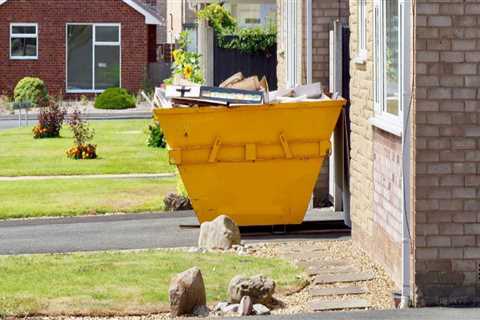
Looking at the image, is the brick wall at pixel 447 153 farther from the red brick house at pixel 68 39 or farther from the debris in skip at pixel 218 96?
the red brick house at pixel 68 39

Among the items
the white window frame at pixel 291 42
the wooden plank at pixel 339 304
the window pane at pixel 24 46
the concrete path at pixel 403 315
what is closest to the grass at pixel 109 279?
the wooden plank at pixel 339 304

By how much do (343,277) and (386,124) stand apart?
4.45 feet

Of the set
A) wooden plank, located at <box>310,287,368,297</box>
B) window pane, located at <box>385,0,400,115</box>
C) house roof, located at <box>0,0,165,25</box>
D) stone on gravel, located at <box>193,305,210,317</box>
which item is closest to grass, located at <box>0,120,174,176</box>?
window pane, located at <box>385,0,400,115</box>

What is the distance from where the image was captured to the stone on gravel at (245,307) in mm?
9906

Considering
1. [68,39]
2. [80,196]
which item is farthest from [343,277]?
[68,39]

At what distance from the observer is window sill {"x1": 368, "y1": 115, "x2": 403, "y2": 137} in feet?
34.8

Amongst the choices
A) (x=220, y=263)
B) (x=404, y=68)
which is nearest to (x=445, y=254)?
(x=404, y=68)

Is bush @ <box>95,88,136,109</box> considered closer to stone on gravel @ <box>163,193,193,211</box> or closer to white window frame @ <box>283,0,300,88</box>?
white window frame @ <box>283,0,300,88</box>

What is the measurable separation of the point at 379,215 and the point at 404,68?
6.47 feet

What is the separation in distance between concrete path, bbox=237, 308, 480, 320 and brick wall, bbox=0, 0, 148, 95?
147 ft

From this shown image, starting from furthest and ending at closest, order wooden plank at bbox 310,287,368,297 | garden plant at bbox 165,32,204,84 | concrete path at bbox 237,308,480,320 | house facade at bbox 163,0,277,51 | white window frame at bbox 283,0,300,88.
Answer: house facade at bbox 163,0,277,51
garden plant at bbox 165,32,204,84
white window frame at bbox 283,0,300,88
wooden plank at bbox 310,287,368,297
concrete path at bbox 237,308,480,320

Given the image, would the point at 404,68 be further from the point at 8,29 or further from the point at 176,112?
the point at 8,29

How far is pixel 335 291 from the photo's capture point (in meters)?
10.9

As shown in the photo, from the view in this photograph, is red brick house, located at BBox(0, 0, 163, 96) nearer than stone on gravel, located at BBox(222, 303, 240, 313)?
No
